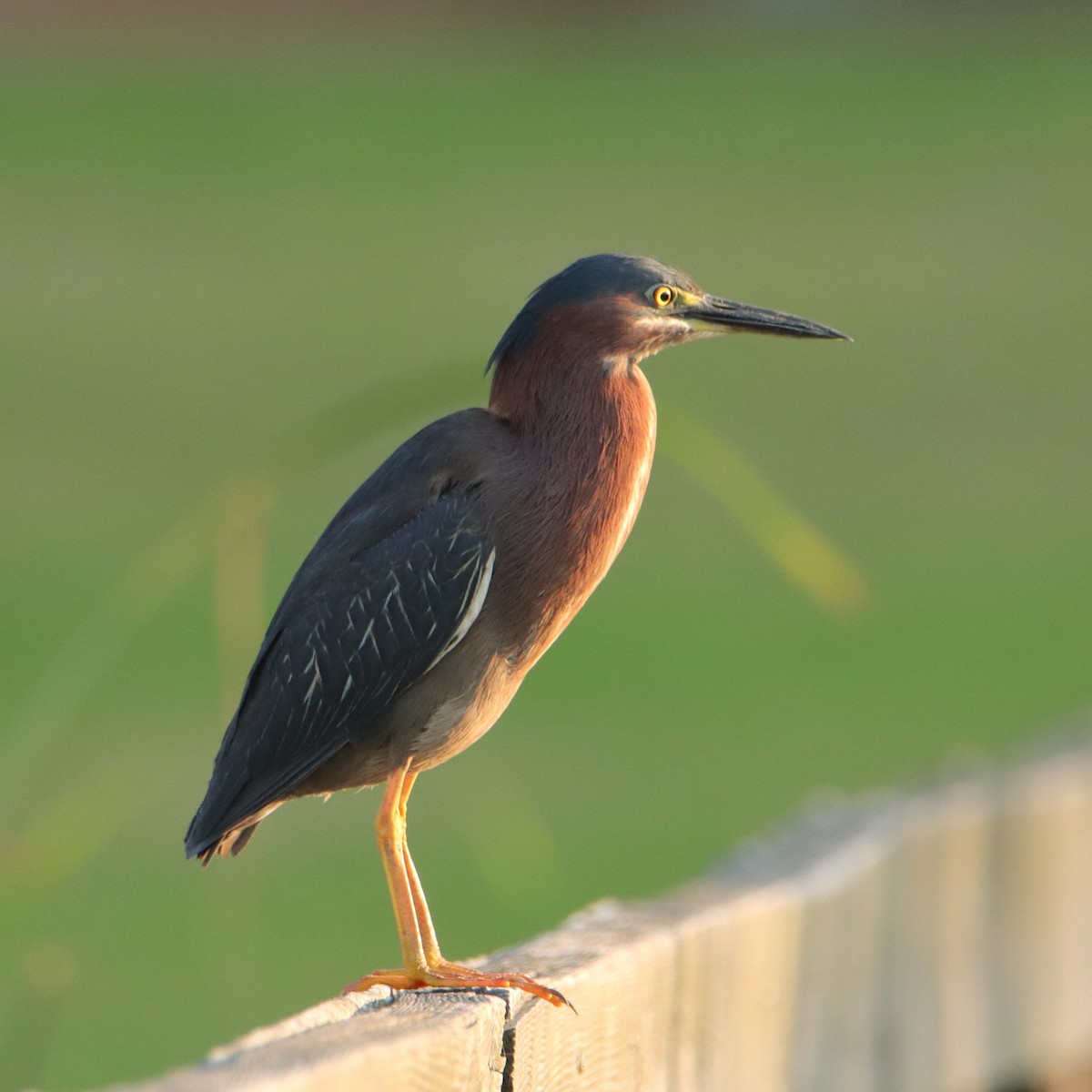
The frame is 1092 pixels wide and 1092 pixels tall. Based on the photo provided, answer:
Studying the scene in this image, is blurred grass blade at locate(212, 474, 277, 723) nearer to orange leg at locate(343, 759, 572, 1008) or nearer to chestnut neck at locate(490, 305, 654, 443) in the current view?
orange leg at locate(343, 759, 572, 1008)

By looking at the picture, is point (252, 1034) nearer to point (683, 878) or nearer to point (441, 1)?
point (683, 878)

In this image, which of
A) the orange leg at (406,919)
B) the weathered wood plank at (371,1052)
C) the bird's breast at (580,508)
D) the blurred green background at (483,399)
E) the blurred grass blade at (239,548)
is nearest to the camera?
the weathered wood plank at (371,1052)

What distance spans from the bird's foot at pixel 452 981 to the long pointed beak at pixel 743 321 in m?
1.06

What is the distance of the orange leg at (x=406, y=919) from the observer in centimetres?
263

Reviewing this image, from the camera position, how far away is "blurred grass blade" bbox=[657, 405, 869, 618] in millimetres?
2316

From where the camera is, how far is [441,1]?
33906mm

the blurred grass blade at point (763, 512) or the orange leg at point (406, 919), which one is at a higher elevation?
the blurred grass blade at point (763, 512)

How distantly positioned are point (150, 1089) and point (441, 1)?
1328 inches

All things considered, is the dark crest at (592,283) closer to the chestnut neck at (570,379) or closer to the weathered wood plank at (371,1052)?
the chestnut neck at (570,379)

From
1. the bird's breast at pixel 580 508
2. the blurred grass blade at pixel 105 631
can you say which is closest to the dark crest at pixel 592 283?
the bird's breast at pixel 580 508

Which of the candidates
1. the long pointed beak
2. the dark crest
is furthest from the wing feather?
the long pointed beak

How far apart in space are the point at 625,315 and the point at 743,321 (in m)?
0.19

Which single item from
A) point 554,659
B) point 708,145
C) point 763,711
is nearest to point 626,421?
point 763,711

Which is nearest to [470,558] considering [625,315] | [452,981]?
[625,315]
